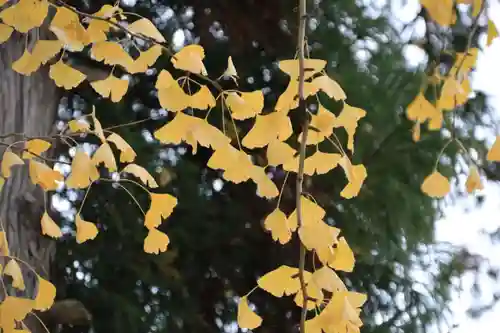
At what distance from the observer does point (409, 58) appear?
106cm

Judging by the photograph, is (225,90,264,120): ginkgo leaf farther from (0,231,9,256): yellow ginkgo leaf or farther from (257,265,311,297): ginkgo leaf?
(0,231,9,256): yellow ginkgo leaf

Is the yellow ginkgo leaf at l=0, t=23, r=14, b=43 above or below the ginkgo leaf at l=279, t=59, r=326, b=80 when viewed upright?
below

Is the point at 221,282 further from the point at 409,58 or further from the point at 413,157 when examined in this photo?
the point at 409,58

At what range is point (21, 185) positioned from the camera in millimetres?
922

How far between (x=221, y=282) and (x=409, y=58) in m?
0.49

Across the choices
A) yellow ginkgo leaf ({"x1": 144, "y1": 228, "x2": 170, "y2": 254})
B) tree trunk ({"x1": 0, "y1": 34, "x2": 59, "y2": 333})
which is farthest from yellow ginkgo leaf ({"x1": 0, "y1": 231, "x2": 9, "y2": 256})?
tree trunk ({"x1": 0, "y1": 34, "x2": 59, "y2": 333})

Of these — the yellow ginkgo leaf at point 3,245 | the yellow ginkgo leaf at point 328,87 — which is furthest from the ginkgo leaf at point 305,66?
the yellow ginkgo leaf at point 3,245

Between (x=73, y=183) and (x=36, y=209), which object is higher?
(x=73, y=183)

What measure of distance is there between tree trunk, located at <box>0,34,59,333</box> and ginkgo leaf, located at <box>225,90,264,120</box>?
18.9 inches

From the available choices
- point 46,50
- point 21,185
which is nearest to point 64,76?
point 46,50

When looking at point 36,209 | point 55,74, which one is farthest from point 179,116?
point 36,209

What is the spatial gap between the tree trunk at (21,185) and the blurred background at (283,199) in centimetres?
9

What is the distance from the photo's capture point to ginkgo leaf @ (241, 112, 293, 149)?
495mm

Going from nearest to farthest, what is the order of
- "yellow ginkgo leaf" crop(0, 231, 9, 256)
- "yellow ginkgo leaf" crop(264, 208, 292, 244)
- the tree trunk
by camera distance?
1. "yellow ginkgo leaf" crop(264, 208, 292, 244)
2. "yellow ginkgo leaf" crop(0, 231, 9, 256)
3. the tree trunk
